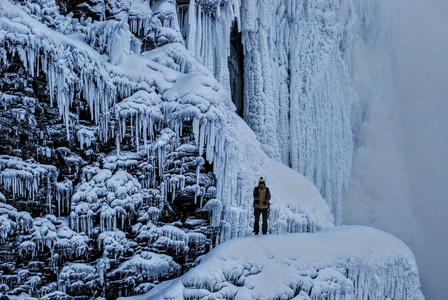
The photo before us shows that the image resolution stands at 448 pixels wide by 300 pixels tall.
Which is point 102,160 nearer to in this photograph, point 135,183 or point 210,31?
point 135,183

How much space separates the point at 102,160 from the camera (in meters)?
6.97

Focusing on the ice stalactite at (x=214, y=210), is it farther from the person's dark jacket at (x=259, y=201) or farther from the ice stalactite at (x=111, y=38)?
the ice stalactite at (x=111, y=38)

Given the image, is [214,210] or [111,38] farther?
[214,210]

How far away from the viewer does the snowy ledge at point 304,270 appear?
5977mm

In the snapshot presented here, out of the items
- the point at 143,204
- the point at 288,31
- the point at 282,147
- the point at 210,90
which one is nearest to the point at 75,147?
the point at 143,204

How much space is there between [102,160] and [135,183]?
0.65m

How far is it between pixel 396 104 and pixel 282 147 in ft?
26.4

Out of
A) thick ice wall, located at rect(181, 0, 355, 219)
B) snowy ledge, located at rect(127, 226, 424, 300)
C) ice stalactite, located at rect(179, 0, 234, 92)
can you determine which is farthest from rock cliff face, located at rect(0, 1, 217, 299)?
thick ice wall, located at rect(181, 0, 355, 219)

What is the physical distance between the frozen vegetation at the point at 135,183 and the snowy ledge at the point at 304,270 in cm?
2

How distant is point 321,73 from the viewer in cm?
1641

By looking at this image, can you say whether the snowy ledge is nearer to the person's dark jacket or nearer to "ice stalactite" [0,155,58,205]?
the person's dark jacket

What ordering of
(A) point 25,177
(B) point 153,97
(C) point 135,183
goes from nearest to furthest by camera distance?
(A) point 25,177 → (C) point 135,183 → (B) point 153,97

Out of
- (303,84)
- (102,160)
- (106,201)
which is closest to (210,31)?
(303,84)

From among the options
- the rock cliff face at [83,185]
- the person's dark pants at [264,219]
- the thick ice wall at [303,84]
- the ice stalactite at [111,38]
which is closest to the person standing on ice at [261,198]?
the person's dark pants at [264,219]
